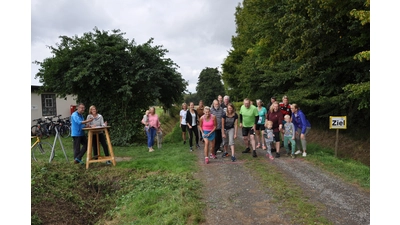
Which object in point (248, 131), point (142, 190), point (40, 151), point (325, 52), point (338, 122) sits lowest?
point (142, 190)

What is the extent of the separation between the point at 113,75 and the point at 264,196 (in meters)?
9.30

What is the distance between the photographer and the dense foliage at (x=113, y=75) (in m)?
11.9

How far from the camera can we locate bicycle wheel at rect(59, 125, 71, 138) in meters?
17.1

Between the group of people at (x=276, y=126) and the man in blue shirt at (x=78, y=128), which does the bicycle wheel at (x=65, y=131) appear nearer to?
the man in blue shirt at (x=78, y=128)

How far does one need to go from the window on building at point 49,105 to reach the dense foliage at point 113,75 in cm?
730

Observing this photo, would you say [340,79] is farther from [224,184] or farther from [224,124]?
[224,184]

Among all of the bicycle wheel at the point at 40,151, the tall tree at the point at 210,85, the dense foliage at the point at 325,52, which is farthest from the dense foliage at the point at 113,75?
the tall tree at the point at 210,85

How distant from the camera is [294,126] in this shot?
353 inches

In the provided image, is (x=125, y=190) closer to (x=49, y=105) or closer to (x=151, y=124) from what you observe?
(x=151, y=124)

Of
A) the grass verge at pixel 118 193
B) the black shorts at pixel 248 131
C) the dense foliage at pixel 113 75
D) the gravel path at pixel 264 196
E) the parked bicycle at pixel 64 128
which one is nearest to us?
the gravel path at pixel 264 196

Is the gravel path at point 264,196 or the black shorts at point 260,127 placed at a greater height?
the black shorts at point 260,127

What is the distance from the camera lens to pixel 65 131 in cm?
1758

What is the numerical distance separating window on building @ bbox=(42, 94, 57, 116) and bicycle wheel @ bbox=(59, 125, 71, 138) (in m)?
2.88

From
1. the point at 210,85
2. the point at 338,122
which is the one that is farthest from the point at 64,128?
the point at 210,85
